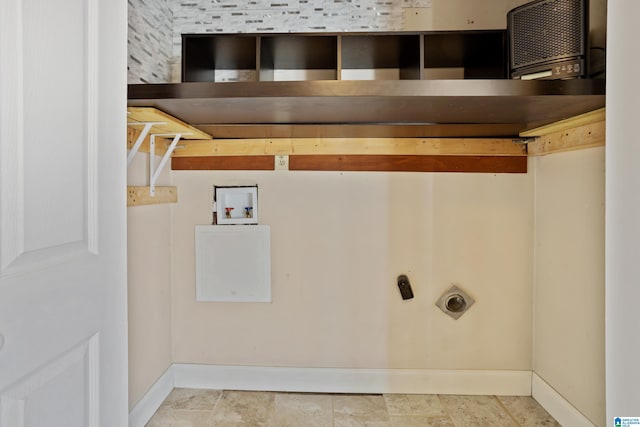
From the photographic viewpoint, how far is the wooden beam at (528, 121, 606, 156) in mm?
1547

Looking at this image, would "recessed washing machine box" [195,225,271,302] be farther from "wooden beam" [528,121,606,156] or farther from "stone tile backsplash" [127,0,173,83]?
"wooden beam" [528,121,606,156]

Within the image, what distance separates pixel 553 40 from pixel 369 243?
1206 mm

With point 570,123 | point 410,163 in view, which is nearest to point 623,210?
point 570,123

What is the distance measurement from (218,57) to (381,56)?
839mm

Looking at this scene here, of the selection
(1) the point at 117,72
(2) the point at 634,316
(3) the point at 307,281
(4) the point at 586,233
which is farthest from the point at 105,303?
(4) the point at 586,233

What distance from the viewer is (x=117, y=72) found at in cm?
96

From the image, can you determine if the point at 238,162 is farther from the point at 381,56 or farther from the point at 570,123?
the point at 570,123

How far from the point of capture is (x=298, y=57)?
1966mm

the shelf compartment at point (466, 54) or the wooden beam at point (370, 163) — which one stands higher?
the shelf compartment at point (466, 54)

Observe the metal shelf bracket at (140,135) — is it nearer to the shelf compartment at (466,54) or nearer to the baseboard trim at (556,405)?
the shelf compartment at (466,54)

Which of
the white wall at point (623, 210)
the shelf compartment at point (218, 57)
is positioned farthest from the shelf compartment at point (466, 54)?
the white wall at point (623, 210)

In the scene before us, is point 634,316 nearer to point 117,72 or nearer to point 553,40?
point 553,40

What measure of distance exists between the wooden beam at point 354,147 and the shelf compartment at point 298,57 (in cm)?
35

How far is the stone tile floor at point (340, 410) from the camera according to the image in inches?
71.3
